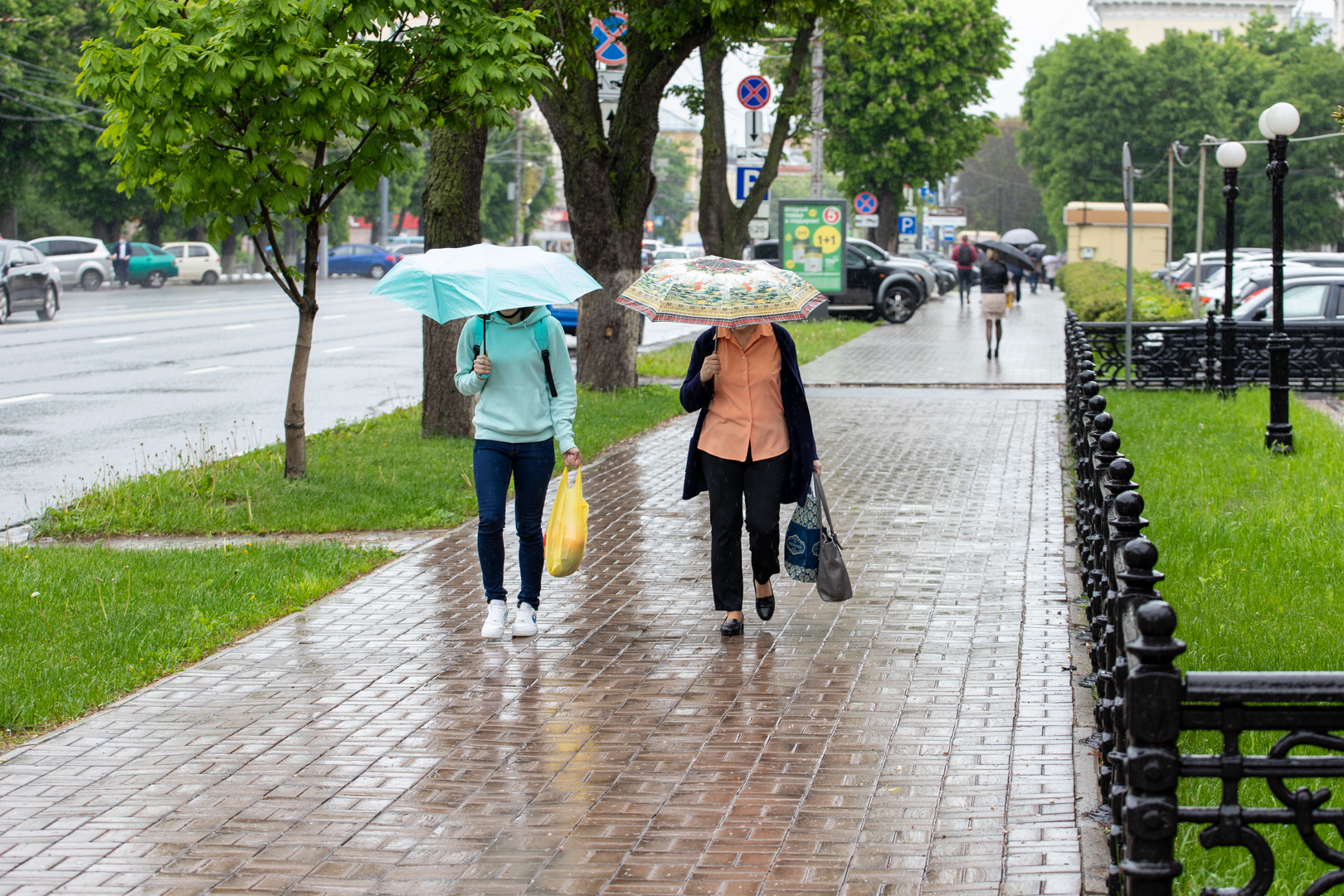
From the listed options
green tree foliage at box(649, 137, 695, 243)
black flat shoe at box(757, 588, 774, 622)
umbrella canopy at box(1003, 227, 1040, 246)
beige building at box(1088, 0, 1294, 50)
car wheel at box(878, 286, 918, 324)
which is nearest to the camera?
black flat shoe at box(757, 588, 774, 622)

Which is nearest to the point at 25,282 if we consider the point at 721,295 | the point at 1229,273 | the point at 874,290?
the point at 874,290

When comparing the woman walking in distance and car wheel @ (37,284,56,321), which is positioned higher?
car wheel @ (37,284,56,321)

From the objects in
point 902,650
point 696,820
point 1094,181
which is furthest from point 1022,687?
point 1094,181

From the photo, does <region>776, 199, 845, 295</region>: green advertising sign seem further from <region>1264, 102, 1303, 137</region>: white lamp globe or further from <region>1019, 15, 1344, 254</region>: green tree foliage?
<region>1019, 15, 1344, 254</region>: green tree foliage

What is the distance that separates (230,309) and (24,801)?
3083 cm

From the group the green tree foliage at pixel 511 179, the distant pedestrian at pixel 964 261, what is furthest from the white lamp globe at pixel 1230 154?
the green tree foliage at pixel 511 179

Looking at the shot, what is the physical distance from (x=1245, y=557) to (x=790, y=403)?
2870 mm

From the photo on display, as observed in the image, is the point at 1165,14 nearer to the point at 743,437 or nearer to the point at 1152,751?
the point at 743,437

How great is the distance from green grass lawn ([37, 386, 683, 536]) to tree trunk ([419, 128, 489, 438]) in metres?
0.38

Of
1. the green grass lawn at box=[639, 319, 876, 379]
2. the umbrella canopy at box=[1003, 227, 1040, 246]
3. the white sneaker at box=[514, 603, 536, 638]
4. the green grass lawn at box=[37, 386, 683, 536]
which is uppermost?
the umbrella canopy at box=[1003, 227, 1040, 246]

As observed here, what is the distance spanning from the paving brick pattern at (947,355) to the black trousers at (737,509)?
12.4 m

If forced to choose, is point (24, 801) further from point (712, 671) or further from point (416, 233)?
point (416, 233)

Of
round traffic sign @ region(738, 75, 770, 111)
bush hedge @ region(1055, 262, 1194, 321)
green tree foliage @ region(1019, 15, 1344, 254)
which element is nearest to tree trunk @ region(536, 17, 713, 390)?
round traffic sign @ region(738, 75, 770, 111)

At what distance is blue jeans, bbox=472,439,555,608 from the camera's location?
260 inches
